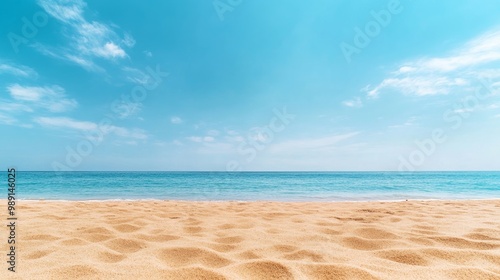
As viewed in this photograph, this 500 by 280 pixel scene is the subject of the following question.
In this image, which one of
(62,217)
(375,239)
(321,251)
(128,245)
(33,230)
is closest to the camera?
(321,251)

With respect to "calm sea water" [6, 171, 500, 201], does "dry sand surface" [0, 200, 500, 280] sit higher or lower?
higher

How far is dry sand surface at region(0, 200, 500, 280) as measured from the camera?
200 centimetres

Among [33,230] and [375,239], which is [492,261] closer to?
[375,239]

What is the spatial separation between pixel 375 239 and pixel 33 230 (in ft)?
13.9

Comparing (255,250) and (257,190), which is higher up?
(255,250)

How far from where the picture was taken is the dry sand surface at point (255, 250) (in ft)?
6.56

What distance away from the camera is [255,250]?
2.58 meters

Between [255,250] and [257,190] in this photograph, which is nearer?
[255,250]

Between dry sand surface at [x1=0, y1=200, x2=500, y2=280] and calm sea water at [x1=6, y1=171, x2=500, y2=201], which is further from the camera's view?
calm sea water at [x1=6, y1=171, x2=500, y2=201]

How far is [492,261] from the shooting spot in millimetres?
2229

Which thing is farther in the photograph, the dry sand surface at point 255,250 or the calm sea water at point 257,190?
the calm sea water at point 257,190

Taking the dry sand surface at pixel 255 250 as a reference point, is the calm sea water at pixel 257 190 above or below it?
below

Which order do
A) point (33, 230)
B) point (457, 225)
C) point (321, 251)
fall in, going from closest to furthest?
1. point (321, 251)
2. point (33, 230)
3. point (457, 225)

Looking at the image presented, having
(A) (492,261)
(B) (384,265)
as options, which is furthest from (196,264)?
(A) (492,261)
